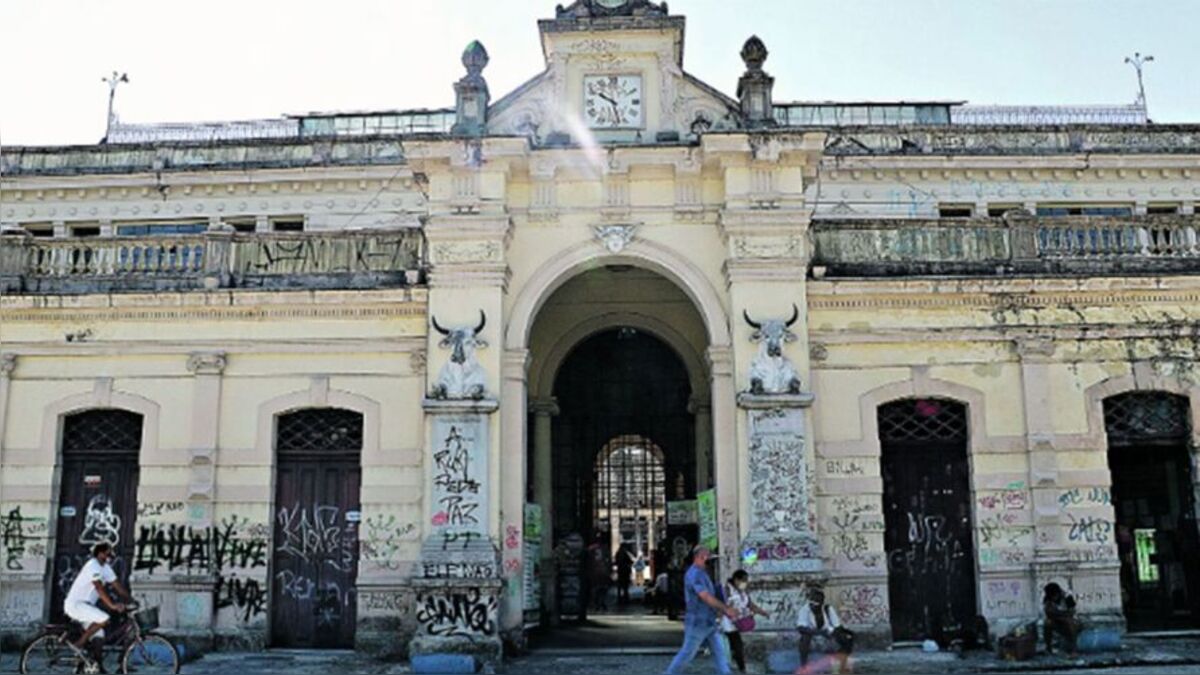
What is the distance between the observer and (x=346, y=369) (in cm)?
1552

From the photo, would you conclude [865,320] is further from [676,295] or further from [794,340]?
[676,295]

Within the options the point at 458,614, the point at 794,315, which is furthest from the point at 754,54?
the point at 458,614

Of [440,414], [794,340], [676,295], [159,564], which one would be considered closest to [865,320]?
[794,340]

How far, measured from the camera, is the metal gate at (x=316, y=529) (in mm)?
15211

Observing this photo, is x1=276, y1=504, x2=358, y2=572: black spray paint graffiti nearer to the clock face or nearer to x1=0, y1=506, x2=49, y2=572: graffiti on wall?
x1=0, y1=506, x2=49, y2=572: graffiti on wall

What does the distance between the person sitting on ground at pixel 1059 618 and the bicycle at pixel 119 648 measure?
10.6 meters

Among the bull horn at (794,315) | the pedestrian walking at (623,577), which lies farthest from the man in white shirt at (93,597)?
the pedestrian walking at (623,577)

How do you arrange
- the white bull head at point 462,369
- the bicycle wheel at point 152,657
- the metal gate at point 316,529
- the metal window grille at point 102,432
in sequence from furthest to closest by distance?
the metal window grille at point 102,432, the metal gate at point 316,529, the white bull head at point 462,369, the bicycle wheel at point 152,657

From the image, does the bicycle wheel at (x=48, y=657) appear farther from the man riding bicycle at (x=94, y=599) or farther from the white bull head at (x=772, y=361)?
the white bull head at (x=772, y=361)

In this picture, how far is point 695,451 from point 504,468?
4.86 m

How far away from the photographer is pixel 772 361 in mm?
14492

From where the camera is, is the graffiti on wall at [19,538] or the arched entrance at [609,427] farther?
the arched entrance at [609,427]

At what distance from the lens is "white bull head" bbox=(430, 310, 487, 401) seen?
47.7ft

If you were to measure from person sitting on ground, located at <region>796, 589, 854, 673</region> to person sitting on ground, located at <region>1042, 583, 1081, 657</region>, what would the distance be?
111 inches
